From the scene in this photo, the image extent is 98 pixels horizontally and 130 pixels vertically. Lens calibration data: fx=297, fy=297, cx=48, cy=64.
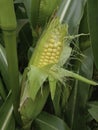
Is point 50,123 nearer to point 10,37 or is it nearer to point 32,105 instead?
point 32,105

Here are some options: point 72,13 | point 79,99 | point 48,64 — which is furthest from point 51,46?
point 79,99

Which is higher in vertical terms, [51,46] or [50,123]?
[51,46]

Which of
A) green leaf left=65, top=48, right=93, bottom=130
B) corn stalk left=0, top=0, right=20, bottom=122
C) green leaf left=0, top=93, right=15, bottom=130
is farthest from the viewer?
green leaf left=65, top=48, right=93, bottom=130

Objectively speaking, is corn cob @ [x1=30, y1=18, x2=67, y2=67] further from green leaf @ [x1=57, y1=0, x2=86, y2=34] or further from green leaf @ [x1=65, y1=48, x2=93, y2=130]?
green leaf @ [x1=65, y1=48, x2=93, y2=130]

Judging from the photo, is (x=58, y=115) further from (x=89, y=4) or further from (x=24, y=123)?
(x=89, y=4)

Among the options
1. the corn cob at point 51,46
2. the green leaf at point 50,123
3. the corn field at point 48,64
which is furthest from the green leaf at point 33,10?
the green leaf at point 50,123

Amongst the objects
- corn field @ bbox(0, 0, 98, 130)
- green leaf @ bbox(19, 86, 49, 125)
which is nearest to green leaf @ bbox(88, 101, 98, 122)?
corn field @ bbox(0, 0, 98, 130)

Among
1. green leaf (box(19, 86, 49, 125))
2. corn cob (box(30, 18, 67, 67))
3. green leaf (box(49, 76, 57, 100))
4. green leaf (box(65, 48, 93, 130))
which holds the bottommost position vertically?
green leaf (box(65, 48, 93, 130))
